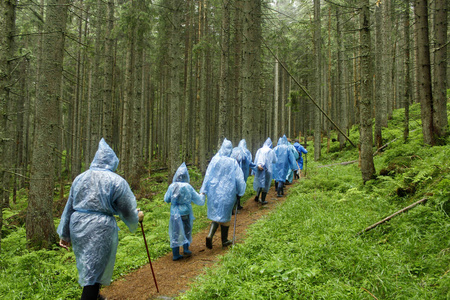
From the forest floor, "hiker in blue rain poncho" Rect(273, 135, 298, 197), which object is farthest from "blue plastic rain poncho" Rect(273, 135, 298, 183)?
the forest floor

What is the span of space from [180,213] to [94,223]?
2.10 m

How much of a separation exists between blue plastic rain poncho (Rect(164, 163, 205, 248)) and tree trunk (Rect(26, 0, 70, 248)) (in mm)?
A: 3073

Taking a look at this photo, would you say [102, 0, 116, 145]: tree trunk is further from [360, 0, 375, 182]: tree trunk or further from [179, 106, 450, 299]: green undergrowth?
[360, 0, 375, 182]: tree trunk

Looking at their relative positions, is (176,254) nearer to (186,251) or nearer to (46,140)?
(186,251)

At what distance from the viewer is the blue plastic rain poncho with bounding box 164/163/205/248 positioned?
5.09 meters

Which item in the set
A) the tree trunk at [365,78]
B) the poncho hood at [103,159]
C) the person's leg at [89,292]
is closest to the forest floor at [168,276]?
the person's leg at [89,292]

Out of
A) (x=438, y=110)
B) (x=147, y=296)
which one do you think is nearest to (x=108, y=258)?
(x=147, y=296)

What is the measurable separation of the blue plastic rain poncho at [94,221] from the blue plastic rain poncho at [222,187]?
2250 millimetres

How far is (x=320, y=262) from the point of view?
355cm

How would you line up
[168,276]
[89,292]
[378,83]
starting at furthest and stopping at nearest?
[378,83], [168,276], [89,292]

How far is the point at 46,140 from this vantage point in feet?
19.7

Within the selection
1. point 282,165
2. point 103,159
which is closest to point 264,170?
point 282,165

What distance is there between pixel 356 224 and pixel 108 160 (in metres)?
4.34

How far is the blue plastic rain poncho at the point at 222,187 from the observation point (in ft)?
17.8
